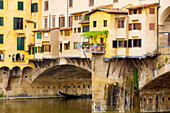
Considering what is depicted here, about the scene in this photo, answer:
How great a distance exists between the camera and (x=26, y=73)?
70750mm

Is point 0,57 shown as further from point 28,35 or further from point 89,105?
point 89,105

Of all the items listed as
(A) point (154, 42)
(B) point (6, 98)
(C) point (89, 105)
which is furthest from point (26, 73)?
(A) point (154, 42)

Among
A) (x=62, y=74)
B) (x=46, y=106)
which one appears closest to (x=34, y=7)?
(x=62, y=74)

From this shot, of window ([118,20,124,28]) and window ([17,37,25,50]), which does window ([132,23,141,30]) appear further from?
window ([17,37,25,50])

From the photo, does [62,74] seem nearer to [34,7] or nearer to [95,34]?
[34,7]

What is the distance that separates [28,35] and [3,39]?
337 cm

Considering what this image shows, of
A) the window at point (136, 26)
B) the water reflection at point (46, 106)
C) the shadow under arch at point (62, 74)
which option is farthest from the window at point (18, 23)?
the window at point (136, 26)

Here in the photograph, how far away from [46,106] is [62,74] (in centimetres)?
849

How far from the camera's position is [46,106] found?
62.9m

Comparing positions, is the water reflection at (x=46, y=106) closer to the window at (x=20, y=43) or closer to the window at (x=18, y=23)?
the window at (x=20, y=43)

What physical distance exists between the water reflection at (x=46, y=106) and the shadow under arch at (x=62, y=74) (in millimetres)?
3441

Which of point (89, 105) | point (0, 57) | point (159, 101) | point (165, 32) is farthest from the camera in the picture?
point (0, 57)

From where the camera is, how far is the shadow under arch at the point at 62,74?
6725 centimetres

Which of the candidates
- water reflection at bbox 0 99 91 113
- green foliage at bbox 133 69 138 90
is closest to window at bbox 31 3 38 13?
water reflection at bbox 0 99 91 113
